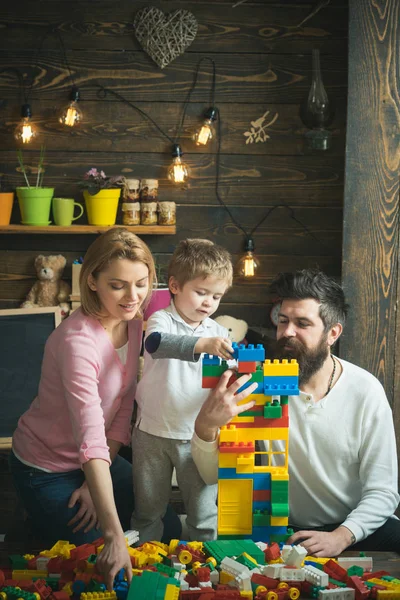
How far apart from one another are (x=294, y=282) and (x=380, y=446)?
A: 0.49 metres

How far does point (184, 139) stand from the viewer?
137 inches

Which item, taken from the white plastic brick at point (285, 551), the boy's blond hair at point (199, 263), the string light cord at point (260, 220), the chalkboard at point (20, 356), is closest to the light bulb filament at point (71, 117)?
the string light cord at point (260, 220)

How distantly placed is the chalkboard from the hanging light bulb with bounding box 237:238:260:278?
85cm

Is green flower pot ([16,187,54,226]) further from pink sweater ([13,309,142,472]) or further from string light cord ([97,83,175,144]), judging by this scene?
pink sweater ([13,309,142,472])

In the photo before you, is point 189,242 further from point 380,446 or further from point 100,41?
point 100,41

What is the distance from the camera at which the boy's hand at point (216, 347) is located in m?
1.72

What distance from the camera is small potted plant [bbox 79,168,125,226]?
3.34 metres

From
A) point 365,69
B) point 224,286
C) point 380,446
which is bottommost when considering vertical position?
point 380,446

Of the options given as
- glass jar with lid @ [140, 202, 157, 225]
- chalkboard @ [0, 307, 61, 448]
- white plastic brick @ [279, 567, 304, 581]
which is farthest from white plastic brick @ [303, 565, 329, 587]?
glass jar with lid @ [140, 202, 157, 225]

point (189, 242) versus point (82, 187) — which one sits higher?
point (82, 187)

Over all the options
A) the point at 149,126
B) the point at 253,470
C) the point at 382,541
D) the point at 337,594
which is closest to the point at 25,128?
the point at 149,126

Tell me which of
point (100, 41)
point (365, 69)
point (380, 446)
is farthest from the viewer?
point (100, 41)

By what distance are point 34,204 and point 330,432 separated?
184 cm

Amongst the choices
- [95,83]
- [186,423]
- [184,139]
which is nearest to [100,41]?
[95,83]
